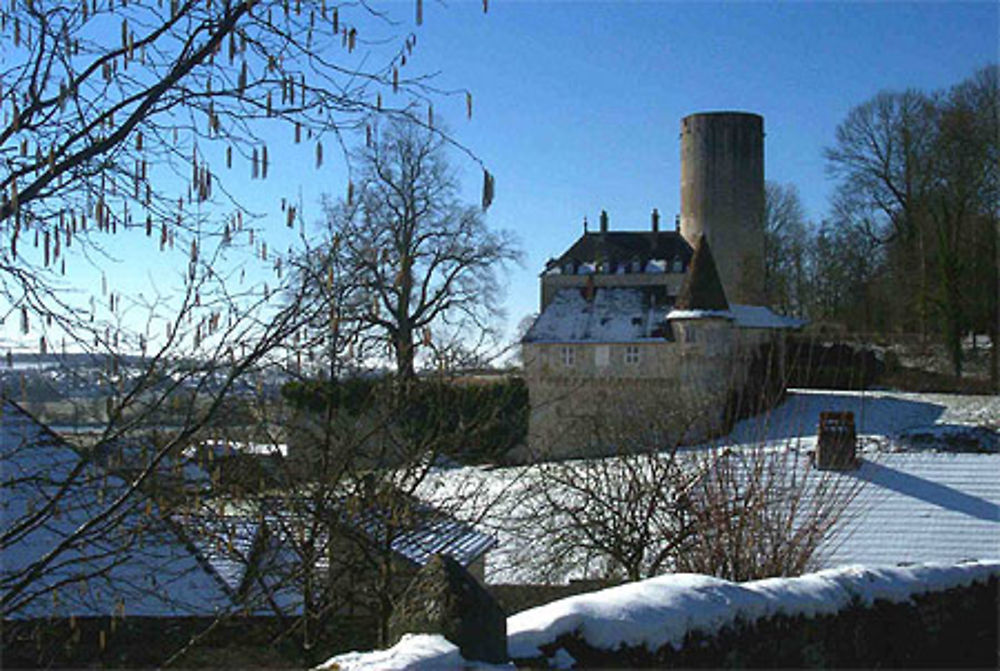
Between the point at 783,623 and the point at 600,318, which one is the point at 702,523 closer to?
the point at 783,623

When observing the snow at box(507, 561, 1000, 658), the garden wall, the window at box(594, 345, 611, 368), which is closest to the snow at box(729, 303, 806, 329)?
the window at box(594, 345, 611, 368)

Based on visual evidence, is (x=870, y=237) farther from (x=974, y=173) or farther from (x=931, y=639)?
(x=931, y=639)

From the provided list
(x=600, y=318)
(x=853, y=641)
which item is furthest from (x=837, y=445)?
(x=600, y=318)

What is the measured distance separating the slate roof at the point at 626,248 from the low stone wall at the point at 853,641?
3624cm

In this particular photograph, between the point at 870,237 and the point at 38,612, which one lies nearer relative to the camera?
the point at 38,612

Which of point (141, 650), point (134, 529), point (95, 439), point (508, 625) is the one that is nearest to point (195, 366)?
point (95, 439)

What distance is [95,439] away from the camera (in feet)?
14.4

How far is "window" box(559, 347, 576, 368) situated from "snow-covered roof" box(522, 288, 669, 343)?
319 mm

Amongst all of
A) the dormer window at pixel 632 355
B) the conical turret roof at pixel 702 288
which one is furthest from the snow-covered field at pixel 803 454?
the dormer window at pixel 632 355

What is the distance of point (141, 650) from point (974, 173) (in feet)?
119

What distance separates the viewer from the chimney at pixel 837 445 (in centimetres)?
1463

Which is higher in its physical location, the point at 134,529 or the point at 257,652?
the point at 134,529

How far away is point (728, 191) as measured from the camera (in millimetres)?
51625

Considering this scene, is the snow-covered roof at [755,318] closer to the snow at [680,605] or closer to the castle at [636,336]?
the castle at [636,336]
